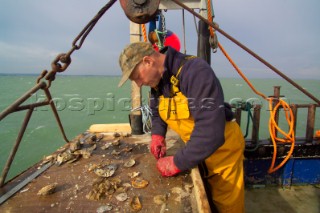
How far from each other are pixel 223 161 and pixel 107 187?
109 centimetres

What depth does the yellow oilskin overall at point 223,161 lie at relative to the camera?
206cm

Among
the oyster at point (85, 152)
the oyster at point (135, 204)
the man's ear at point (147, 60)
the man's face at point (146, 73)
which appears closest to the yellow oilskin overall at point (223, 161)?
the man's face at point (146, 73)

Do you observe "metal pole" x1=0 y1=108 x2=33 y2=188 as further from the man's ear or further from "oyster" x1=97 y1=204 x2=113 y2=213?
the man's ear

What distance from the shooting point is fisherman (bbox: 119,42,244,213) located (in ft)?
5.45

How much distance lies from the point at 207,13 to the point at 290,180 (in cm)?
373

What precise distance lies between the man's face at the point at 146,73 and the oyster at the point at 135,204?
99cm

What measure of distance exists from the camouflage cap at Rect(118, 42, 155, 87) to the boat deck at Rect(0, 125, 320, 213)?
2.95 ft

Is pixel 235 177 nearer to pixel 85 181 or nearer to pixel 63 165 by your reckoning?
pixel 85 181

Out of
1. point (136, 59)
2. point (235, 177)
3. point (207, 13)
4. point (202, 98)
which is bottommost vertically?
point (235, 177)

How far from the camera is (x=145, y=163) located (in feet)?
7.15

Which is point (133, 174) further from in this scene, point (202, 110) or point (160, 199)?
point (202, 110)

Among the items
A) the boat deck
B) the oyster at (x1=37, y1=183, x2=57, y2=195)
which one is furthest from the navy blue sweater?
the oyster at (x1=37, y1=183, x2=57, y2=195)

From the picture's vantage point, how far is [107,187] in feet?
5.61

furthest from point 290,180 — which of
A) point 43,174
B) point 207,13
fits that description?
point 43,174
